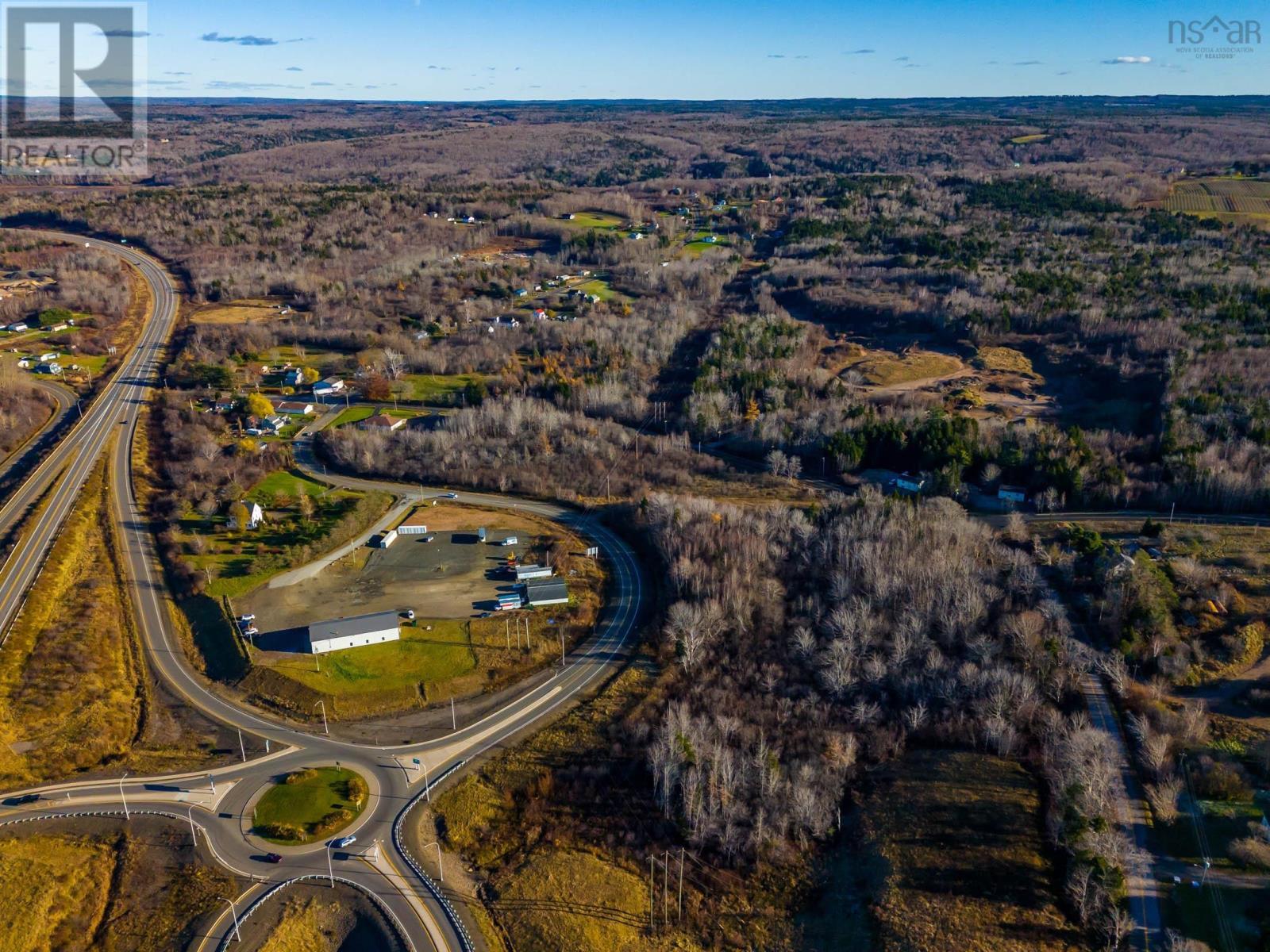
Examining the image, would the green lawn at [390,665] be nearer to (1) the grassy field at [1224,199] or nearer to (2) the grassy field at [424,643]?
(2) the grassy field at [424,643]

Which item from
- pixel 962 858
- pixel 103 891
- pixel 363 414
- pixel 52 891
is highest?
pixel 363 414

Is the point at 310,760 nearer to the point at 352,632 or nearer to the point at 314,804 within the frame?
the point at 314,804

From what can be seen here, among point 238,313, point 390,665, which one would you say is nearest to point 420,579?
point 390,665

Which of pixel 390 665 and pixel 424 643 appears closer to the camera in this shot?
pixel 390 665

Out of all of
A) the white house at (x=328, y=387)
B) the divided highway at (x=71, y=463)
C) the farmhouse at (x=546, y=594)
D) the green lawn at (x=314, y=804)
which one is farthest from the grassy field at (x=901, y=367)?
the divided highway at (x=71, y=463)

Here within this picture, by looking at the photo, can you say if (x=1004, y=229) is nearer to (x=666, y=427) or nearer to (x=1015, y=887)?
(x=666, y=427)

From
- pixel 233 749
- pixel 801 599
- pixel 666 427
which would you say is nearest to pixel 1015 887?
pixel 801 599

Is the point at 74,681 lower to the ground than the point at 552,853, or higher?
higher

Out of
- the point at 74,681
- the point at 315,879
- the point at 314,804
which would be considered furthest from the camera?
the point at 74,681
